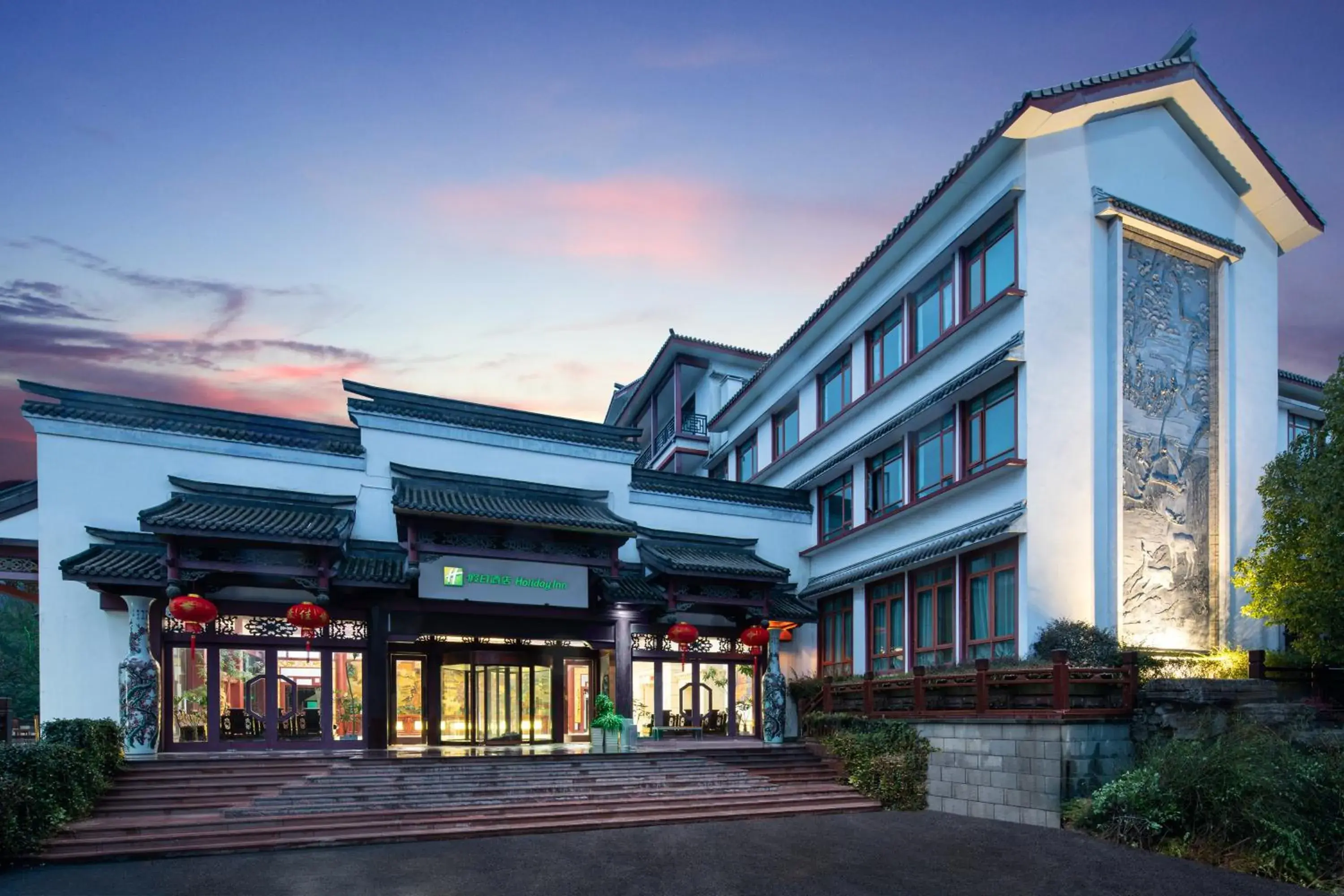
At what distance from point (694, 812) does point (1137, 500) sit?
10282 millimetres

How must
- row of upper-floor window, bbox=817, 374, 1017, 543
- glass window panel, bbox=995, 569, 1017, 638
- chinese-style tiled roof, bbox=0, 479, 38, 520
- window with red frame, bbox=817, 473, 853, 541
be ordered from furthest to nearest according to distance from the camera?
1. window with red frame, bbox=817, 473, 853, 541
2. chinese-style tiled roof, bbox=0, 479, 38, 520
3. row of upper-floor window, bbox=817, 374, 1017, 543
4. glass window panel, bbox=995, 569, 1017, 638

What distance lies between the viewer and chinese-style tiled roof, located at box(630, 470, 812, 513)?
2542 cm

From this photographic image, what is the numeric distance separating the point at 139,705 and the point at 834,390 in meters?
17.7

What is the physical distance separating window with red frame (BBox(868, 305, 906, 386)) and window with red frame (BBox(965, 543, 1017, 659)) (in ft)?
17.1

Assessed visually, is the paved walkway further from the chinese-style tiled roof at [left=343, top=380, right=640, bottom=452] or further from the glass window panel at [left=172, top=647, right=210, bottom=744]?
the chinese-style tiled roof at [left=343, top=380, right=640, bottom=452]

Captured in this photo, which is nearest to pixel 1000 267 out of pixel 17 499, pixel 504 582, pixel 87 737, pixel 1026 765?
pixel 1026 765

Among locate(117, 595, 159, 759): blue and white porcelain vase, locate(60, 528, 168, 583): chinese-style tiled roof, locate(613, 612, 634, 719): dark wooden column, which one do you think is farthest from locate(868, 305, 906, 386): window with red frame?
locate(117, 595, 159, 759): blue and white porcelain vase

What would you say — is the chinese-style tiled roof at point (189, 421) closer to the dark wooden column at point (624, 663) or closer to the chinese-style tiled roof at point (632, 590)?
the chinese-style tiled roof at point (632, 590)

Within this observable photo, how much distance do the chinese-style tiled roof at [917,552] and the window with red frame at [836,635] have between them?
48 cm

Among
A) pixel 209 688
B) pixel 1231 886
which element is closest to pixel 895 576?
pixel 1231 886

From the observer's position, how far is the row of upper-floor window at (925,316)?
19.0m

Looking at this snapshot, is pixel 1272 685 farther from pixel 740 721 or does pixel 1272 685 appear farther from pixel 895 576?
pixel 740 721

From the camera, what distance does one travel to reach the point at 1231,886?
10.2 m

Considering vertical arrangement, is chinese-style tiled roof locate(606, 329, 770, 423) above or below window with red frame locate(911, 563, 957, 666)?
above
